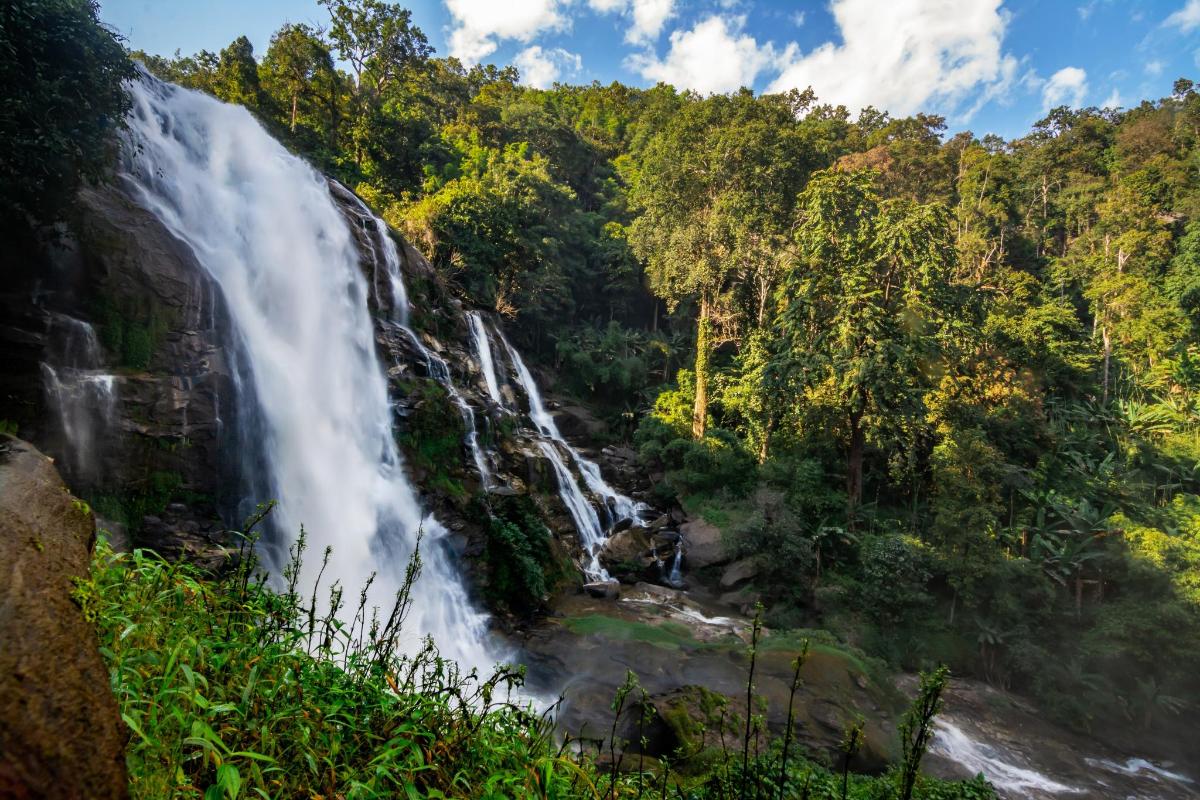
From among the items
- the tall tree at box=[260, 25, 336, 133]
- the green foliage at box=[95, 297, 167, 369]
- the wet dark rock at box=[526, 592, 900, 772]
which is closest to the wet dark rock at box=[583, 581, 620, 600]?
the wet dark rock at box=[526, 592, 900, 772]

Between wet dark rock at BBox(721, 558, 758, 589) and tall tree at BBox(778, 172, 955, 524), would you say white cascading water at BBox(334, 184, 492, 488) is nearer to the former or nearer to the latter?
wet dark rock at BBox(721, 558, 758, 589)

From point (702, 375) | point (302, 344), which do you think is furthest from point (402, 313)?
point (702, 375)

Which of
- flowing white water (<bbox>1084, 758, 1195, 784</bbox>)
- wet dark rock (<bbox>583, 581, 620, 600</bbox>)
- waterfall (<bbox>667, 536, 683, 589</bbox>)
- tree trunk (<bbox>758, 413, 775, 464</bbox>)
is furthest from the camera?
tree trunk (<bbox>758, 413, 775, 464</bbox>)

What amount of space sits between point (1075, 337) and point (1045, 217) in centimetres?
1805

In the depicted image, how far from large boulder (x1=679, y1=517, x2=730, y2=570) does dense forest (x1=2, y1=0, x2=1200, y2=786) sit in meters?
0.63

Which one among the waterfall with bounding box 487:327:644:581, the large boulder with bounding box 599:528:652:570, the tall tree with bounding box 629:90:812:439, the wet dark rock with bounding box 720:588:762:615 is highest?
the tall tree with bounding box 629:90:812:439

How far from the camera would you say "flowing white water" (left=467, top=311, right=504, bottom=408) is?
62.6 feet

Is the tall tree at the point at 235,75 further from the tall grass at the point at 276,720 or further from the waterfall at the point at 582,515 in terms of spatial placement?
the tall grass at the point at 276,720

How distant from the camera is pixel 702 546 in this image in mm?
16359

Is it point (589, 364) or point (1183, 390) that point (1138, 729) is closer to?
point (1183, 390)

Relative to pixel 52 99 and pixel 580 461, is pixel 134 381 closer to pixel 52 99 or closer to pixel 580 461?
pixel 52 99

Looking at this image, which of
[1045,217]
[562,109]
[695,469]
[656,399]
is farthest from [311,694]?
[562,109]

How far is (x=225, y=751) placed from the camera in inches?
77.8

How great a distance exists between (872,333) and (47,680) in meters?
16.2
